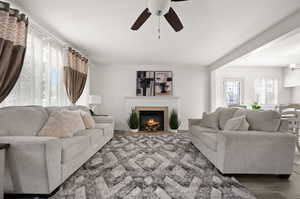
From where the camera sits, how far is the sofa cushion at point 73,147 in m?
1.93

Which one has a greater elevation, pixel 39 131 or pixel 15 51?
pixel 15 51

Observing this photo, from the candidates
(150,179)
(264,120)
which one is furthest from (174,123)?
(150,179)

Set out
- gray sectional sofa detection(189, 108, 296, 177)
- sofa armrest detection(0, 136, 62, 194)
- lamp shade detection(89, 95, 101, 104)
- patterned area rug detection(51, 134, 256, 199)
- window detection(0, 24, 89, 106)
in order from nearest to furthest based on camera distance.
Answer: sofa armrest detection(0, 136, 62, 194) < patterned area rug detection(51, 134, 256, 199) < gray sectional sofa detection(189, 108, 296, 177) < window detection(0, 24, 89, 106) < lamp shade detection(89, 95, 101, 104)

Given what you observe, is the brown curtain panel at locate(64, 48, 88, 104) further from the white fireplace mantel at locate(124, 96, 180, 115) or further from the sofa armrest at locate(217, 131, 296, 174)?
the sofa armrest at locate(217, 131, 296, 174)

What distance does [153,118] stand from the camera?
598cm

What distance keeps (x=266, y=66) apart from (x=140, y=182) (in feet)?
21.7

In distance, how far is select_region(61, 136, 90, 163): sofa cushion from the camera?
1.93 m

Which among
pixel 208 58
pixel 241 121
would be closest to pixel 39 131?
pixel 241 121

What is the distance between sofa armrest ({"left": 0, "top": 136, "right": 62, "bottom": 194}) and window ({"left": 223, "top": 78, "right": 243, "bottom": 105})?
611 centimetres

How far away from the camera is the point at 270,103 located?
20.7ft

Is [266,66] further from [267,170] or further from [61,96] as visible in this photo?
[61,96]

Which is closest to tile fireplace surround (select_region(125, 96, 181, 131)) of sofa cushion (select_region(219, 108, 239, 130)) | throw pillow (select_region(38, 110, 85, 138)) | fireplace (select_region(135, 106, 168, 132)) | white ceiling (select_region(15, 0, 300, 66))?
fireplace (select_region(135, 106, 168, 132))

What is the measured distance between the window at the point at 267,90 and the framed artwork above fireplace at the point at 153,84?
3.53 metres

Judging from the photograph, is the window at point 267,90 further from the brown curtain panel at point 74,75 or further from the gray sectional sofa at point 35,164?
the gray sectional sofa at point 35,164
